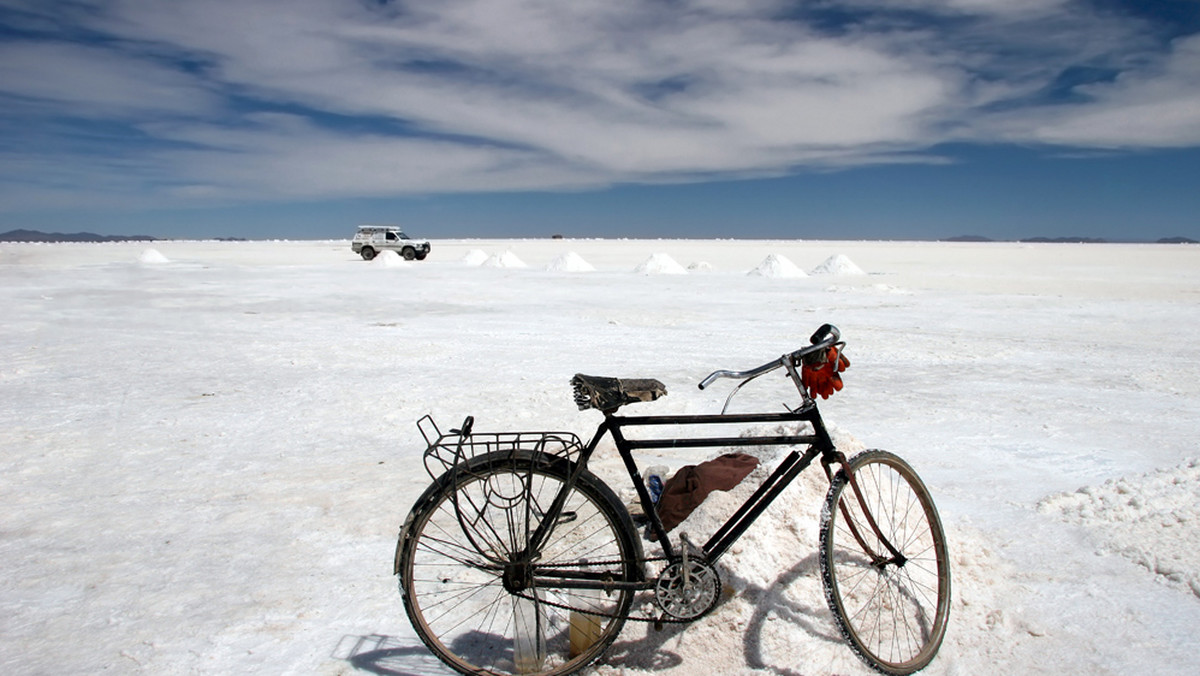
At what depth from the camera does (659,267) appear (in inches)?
1085

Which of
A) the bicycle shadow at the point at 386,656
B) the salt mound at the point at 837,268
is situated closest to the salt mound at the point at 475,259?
the salt mound at the point at 837,268

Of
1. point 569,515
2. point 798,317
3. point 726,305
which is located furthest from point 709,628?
point 726,305

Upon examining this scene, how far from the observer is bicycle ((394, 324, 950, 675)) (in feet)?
7.76

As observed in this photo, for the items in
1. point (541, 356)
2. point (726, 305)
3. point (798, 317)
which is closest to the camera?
point (541, 356)

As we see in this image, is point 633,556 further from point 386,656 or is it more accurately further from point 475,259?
point 475,259

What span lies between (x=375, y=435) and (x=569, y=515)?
349cm

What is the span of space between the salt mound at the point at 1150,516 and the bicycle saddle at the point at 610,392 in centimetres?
249

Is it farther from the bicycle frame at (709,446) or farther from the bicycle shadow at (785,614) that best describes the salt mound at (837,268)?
the bicycle frame at (709,446)

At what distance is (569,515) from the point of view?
8.26 ft

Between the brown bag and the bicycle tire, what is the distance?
375 millimetres

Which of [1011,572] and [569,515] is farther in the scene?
[1011,572]

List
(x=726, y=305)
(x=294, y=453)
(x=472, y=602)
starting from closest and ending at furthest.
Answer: (x=472, y=602), (x=294, y=453), (x=726, y=305)

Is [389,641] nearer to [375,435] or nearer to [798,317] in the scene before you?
[375,435]

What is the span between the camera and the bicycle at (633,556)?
2.37 m
